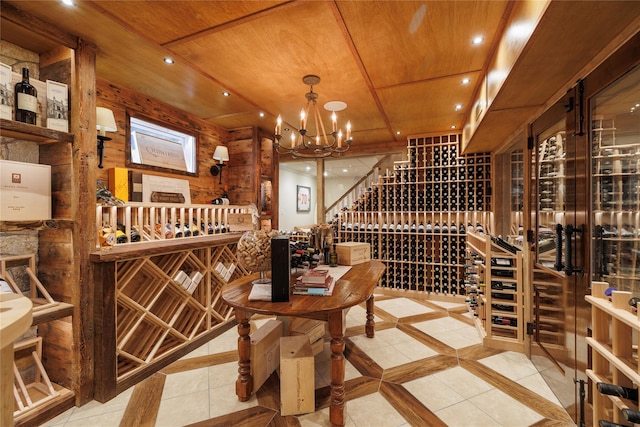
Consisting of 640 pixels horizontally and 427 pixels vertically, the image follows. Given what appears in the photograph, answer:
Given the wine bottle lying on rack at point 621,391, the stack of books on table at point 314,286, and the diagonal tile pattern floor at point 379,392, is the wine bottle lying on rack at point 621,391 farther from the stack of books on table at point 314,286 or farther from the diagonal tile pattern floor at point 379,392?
the stack of books on table at point 314,286

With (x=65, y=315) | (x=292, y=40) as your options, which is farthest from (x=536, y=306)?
(x=65, y=315)

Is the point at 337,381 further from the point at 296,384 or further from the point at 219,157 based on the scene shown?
the point at 219,157

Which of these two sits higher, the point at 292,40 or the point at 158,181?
the point at 292,40

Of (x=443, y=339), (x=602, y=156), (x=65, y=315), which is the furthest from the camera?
(x=443, y=339)

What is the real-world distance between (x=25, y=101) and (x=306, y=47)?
1806 mm

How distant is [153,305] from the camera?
2.54 metres

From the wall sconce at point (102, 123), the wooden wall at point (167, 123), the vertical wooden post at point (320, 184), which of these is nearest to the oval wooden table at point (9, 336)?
the wall sconce at point (102, 123)

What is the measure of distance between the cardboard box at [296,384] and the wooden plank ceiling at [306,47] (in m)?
2.12

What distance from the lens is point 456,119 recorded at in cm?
368

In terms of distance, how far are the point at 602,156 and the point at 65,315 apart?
3328 millimetres

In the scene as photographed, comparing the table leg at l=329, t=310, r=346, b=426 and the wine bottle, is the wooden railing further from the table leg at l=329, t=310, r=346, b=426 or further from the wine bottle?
the table leg at l=329, t=310, r=346, b=426

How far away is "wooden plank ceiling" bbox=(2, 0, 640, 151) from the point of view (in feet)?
5.32

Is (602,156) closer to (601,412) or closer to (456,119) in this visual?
(601,412)

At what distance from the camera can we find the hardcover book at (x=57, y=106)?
178 cm
